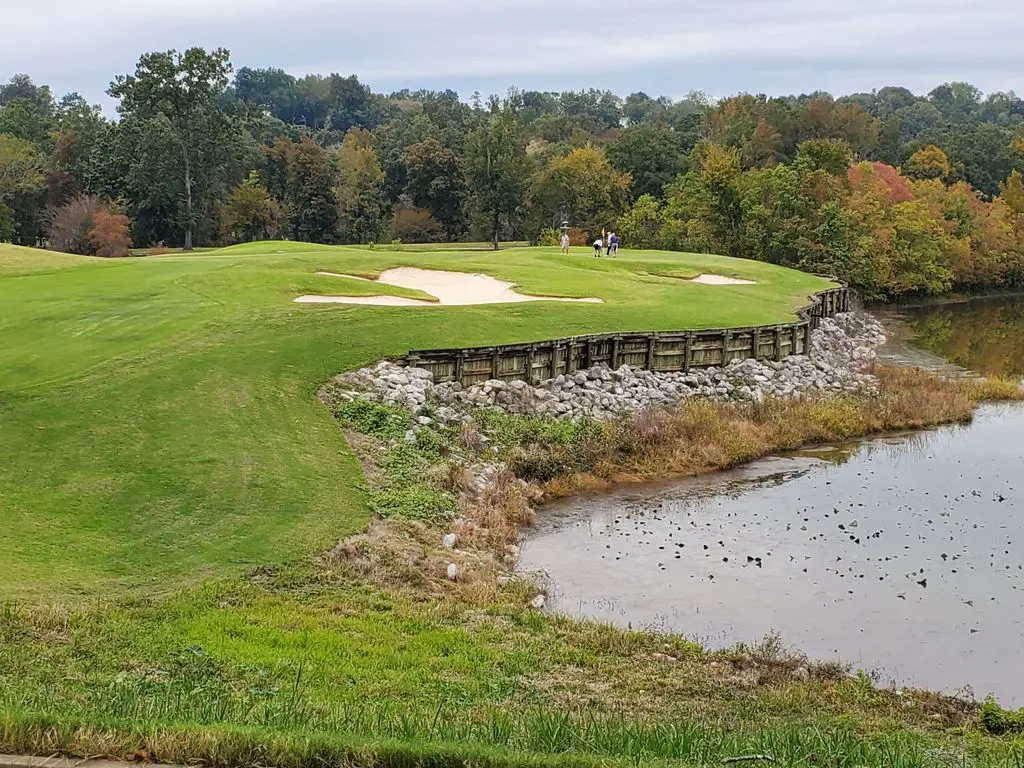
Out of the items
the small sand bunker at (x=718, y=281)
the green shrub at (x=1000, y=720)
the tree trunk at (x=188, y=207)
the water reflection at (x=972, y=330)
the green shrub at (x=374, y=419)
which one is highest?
the tree trunk at (x=188, y=207)

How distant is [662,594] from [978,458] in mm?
13377

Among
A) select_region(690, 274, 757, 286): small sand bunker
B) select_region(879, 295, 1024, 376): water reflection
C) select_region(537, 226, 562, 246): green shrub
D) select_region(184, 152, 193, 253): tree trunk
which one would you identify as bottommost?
select_region(879, 295, 1024, 376): water reflection

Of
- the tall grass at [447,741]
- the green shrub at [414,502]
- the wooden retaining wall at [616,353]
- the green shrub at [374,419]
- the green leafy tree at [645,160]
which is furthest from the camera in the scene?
the green leafy tree at [645,160]

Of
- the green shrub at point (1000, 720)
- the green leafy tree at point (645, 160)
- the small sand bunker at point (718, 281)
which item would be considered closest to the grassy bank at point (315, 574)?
the green shrub at point (1000, 720)

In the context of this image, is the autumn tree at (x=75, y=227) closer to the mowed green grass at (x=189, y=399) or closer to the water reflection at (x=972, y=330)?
the mowed green grass at (x=189, y=399)

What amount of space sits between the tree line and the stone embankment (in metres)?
29.1

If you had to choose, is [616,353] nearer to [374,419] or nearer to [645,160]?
[374,419]

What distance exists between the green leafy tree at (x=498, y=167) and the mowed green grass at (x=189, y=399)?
42402 millimetres

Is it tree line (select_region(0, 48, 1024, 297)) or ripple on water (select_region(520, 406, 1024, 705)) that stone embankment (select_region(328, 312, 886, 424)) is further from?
tree line (select_region(0, 48, 1024, 297))

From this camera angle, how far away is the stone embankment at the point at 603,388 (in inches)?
923

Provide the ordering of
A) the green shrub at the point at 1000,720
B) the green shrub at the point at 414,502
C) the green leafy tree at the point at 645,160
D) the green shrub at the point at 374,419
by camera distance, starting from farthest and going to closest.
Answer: the green leafy tree at the point at 645,160 < the green shrub at the point at 374,419 < the green shrub at the point at 414,502 < the green shrub at the point at 1000,720

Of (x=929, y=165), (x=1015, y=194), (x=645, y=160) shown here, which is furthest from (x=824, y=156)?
(x=929, y=165)

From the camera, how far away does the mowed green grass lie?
14.5 meters

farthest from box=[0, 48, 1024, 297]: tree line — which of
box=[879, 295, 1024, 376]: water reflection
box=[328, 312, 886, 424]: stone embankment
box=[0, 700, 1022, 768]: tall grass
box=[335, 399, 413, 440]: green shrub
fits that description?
box=[0, 700, 1022, 768]: tall grass
